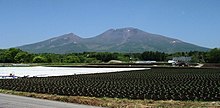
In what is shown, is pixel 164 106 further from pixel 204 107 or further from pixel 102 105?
pixel 102 105

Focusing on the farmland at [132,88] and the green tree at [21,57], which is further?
the green tree at [21,57]

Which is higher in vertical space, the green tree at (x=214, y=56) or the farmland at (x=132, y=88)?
the green tree at (x=214, y=56)

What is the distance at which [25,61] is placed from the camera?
127562 mm

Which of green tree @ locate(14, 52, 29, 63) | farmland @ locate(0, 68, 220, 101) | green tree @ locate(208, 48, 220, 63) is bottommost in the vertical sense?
farmland @ locate(0, 68, 220, 101)

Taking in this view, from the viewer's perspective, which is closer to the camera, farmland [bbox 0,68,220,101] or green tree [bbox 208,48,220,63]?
farmland [bbox 0,68,220,101]

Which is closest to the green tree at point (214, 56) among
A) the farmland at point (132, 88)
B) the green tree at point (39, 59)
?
the green tree at point (39, 59)

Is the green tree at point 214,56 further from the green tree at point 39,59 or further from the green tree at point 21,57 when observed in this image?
the green tree at point 21,57

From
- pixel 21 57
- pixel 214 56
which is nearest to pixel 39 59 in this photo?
pixel 21 57

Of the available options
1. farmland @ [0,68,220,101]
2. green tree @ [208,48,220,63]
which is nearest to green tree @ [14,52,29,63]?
green tree @ [208,48,220,63]

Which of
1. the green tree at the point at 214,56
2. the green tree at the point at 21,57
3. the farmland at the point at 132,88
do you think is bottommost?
the farmland at the point at 132,88

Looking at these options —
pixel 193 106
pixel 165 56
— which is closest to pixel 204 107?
pixel 193 106

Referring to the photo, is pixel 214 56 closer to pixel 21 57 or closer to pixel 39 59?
pixel 39 59

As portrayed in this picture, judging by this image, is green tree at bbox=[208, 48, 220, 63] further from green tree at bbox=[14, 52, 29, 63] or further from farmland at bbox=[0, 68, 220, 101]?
farmland at bbox=[0, 68, 220, 101]

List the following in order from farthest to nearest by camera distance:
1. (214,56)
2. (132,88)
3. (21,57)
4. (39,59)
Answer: (21,57), (39,59), (214,56), (132,88)
